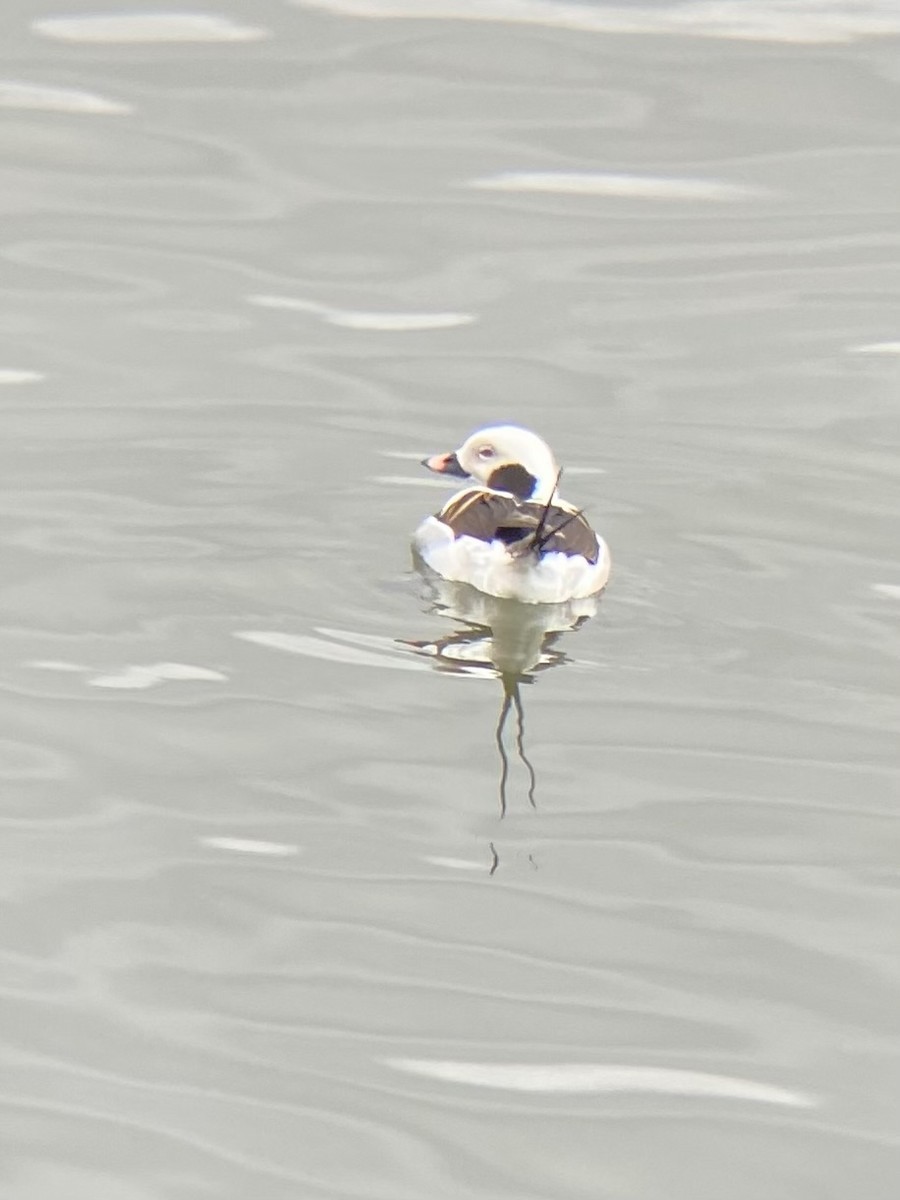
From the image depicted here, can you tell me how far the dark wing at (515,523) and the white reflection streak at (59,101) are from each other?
670cm

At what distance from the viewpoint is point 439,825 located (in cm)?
798

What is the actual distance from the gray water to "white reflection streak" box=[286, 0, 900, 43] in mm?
66

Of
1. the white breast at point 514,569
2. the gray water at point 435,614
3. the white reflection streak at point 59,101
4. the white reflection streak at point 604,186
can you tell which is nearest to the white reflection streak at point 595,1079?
the gray water at point 435,614

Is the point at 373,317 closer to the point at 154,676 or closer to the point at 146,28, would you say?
the point at 146,28

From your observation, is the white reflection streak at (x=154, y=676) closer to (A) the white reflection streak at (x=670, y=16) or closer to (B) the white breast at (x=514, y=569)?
(B) the white breast at (x=514, y=569)

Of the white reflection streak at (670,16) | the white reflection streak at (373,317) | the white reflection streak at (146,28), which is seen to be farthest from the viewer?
the white reflection streak at (670,16)

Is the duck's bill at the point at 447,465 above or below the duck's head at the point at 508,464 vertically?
below

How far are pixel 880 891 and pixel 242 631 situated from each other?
2783 mm

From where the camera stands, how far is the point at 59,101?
16.8 meters

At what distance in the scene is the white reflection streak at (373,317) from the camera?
46.1 feet

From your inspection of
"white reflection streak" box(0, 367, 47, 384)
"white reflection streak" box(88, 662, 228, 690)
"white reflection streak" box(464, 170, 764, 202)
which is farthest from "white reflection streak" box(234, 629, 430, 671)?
"white reflection streak" box(464, 170, 764, 202)

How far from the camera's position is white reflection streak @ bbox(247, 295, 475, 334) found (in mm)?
14062

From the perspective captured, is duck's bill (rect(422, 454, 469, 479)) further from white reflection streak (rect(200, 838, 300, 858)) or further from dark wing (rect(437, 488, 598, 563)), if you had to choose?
white reflection streak (rect(200, 838, 300, 858))

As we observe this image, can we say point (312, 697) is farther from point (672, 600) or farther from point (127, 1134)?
point (127, 1134)
